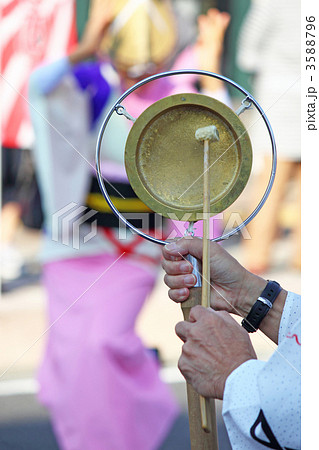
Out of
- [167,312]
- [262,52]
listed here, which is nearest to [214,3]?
[262,52]

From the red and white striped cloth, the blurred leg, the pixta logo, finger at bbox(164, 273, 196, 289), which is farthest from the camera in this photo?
the blurred leg

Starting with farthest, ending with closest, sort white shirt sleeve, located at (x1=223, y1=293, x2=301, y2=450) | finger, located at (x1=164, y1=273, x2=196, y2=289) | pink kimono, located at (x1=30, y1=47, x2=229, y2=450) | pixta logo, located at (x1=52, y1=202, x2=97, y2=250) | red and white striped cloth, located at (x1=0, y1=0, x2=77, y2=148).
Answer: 1. red and white striped cloth, located at (x1=0, y1=0, x2=77, y2=148)
2. pixta logo, located at (x1=52, y1=202, x2=97, y2=250)
3. pink kimono, located at (x1=30, y1=47, x2=229, y2=450)
4. finger, located at (x1=164, y1=273, x2=196, y2=289)
5. white shirt sleeve, located at (x1=223, y1=293, x2=301, y2=450)

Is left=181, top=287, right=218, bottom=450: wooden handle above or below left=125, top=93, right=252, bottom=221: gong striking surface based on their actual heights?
below

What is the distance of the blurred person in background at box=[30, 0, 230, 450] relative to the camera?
6.28 feet

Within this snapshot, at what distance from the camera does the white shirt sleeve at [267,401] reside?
0.89 meters

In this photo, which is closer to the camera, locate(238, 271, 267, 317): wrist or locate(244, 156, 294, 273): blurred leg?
locate(238, 271, 267, 317): wrist

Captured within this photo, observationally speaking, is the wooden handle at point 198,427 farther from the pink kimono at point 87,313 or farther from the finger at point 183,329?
the pink kimono at point 87,313

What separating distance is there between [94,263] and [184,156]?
1.13 meters

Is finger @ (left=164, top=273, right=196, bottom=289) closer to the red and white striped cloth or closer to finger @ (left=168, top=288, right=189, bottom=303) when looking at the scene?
finger @ (left=168, top=288, right=189, bottom=303)

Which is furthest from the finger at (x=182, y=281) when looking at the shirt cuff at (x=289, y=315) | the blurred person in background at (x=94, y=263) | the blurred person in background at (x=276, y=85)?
the blurred person in background at (x=276, y=85)

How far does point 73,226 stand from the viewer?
206cm

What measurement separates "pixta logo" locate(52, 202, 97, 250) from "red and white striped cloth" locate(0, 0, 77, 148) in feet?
3.40

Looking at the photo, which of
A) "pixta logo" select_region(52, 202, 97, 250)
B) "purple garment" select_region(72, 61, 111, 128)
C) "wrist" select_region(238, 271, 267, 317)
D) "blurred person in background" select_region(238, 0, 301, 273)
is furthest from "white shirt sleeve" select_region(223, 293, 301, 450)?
"blurred person in background" select_region(238, 0, 301, 273)

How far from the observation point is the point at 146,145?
0.98m
